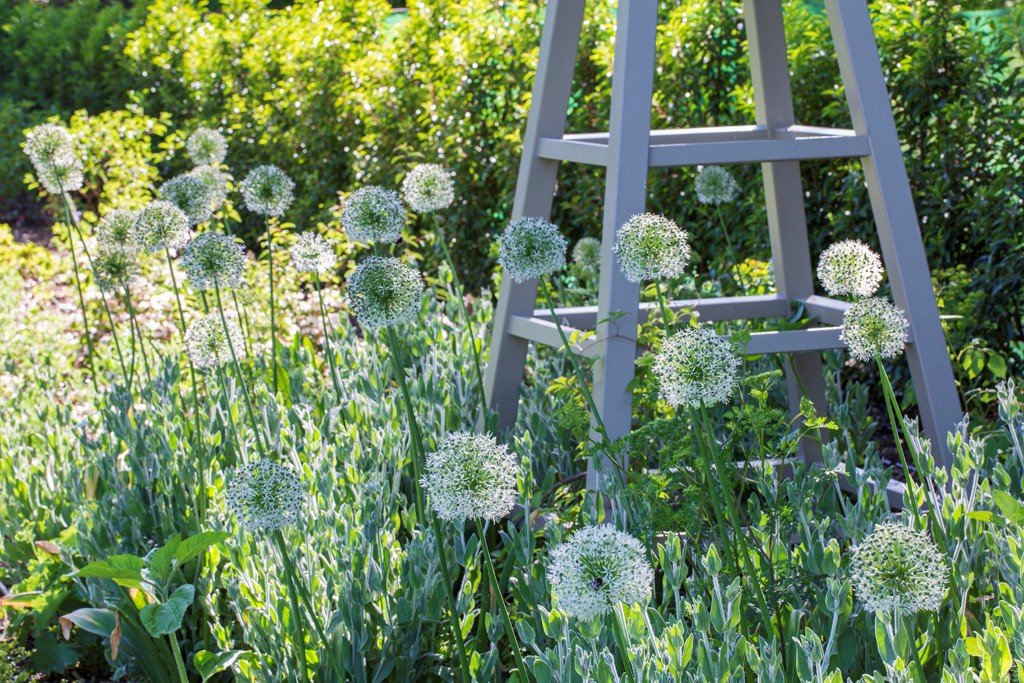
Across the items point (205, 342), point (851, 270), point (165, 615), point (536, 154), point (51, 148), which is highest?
point (51, 148)

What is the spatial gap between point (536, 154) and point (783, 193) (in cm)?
77

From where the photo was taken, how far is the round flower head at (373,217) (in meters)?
2.15

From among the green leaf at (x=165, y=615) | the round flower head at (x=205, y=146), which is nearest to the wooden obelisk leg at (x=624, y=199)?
the green leaf at (x=165, y=615)

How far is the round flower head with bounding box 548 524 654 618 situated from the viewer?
1.35 m

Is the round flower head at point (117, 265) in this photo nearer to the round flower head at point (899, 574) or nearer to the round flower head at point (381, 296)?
the round flower head at point (381, 296)

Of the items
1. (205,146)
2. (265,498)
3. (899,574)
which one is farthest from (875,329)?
(205,146)

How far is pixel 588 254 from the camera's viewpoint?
371cm

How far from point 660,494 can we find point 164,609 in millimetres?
894

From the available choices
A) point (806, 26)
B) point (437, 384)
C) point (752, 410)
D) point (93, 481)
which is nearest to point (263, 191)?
point (437, 384)

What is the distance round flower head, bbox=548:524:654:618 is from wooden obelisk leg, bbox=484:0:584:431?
1.43 meters

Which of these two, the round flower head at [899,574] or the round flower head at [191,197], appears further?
the round flower head at [191,197]

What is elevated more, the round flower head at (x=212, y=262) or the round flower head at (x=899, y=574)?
the round flower head at (x=212, y=262)

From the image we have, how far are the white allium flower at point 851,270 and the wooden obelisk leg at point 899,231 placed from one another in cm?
46

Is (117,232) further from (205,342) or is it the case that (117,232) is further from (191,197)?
(205,342)
